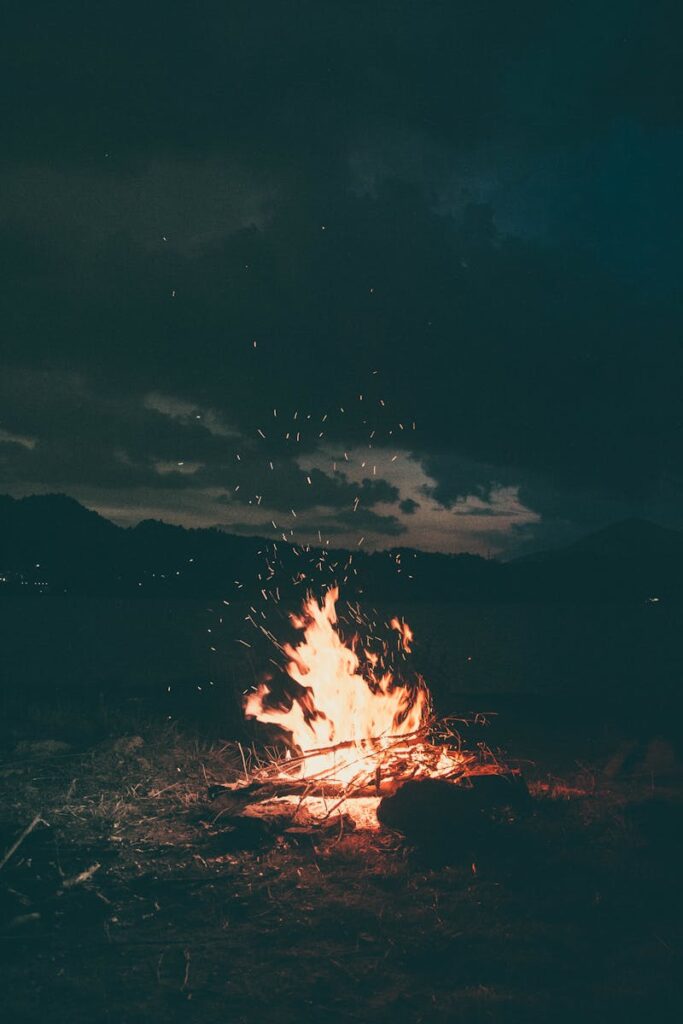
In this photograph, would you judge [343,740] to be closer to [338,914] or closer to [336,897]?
[336,897]

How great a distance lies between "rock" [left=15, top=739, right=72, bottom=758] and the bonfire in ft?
9.31

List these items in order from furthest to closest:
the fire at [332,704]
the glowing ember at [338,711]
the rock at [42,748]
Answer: the rock at [42,748] < the fire at [332,704] < the glowing ember at [338,711]

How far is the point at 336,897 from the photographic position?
6.86m

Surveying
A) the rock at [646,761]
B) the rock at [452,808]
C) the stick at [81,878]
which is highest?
the rock at [646,761]

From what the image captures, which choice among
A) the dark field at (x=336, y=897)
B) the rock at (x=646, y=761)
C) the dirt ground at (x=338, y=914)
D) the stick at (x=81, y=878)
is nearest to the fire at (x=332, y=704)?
the dark field at (x=336, y=897)

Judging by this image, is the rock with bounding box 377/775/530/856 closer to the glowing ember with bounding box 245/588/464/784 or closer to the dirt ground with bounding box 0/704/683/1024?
the dirt ground with bounding box 0/704/683/1024

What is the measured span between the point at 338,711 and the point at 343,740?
1.21ft

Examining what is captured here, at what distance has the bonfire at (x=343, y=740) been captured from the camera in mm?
9273

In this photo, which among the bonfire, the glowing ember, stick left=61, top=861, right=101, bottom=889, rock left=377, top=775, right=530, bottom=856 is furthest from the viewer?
the glowing ember

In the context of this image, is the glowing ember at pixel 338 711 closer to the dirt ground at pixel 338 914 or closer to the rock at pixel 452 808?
the rock at pixel 452 808

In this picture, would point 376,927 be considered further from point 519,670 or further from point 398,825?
point 519,670

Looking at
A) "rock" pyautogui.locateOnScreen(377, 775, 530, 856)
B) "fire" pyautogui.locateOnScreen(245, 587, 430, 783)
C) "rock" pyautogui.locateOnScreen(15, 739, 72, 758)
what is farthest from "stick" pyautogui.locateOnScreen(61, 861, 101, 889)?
"rock" pyautogui.locateOnScreen(15, 739, 72, 758)

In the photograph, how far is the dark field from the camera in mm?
5293

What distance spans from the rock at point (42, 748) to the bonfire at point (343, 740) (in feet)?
9.31
